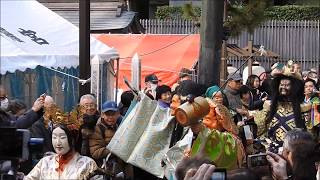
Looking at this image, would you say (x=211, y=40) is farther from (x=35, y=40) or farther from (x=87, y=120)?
(x=87, y=120)

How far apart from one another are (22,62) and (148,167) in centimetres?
374

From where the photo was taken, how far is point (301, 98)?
830 cm

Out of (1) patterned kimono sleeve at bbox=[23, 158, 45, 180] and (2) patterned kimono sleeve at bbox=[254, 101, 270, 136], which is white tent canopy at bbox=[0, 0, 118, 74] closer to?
(2) patterned kimono sleeve at bbox=[254, 101, 270, 136]

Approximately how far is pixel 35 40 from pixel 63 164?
5484 millimetres

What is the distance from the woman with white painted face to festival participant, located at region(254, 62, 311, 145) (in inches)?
81.7

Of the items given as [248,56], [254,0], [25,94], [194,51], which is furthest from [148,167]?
[248,56]

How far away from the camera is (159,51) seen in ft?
67.4

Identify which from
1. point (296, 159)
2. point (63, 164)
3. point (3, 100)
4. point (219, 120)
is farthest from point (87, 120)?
point (296, 159)

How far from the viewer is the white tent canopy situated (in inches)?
446

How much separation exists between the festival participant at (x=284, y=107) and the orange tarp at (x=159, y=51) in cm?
1073

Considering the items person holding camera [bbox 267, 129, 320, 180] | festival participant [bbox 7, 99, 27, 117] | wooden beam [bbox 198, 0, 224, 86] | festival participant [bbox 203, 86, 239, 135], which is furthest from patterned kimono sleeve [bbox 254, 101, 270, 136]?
wooden beam [bbox 198, 0, 224, 86]

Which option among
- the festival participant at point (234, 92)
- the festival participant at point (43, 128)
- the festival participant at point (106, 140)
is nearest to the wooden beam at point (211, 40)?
the festival participant at point (234, 92)

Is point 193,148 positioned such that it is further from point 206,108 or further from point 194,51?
point 194,51

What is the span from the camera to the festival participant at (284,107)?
815 cm
